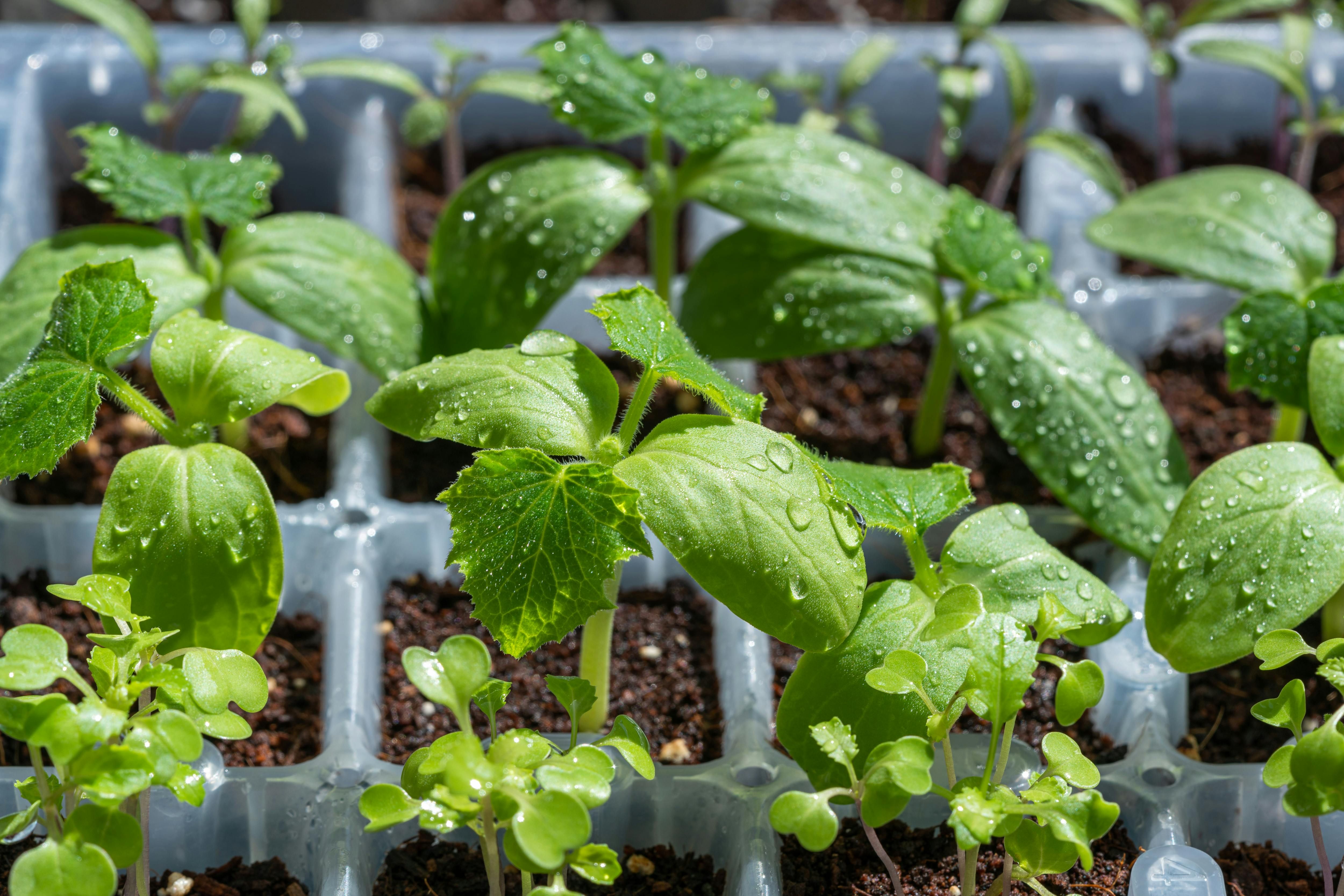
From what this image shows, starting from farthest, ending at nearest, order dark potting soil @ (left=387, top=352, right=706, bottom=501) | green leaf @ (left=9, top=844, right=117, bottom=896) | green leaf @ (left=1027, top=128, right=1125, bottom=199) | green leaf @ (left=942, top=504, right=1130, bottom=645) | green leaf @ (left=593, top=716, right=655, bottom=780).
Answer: green leaf @ (left=1027, top=128, right=1125, bottom=199)
dark potting soil @ (left=387, top=352, right=706, bottom=501)
green leaf @ (left=942, top=504, right=1130, bottom=645)
green leaf @ (left=593, top=716, right=655, bottom=780)
green leaf @ (left=9, top=844, right=117, bottom=896)

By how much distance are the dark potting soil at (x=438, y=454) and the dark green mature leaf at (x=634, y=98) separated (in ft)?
0.82

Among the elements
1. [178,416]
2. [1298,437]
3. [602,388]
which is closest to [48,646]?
[178,416]

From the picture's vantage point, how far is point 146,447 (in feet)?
4.20

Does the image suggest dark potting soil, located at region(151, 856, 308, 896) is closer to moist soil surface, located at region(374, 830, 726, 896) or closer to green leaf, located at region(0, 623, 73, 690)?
moist soil surface, located at region(374, 830, 726, 896)

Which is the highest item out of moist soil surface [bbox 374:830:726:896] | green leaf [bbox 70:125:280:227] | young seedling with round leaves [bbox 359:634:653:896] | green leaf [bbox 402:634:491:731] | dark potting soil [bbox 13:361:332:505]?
green leaf [bbox 70:125:280:227]

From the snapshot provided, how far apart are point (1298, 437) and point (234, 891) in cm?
111

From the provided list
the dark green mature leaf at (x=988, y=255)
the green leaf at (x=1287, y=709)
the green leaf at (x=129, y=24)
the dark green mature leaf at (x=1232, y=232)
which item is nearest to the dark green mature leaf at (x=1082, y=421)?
the dark green mature leaf at (x=988, y=255)

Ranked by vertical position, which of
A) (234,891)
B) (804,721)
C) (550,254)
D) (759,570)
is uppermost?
(550,254)

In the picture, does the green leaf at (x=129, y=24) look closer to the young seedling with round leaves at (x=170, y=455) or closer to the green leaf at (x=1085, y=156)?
the young seedling with round leaves at (x=170, y=455)

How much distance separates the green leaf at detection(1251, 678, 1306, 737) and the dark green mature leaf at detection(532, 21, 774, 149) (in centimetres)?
70

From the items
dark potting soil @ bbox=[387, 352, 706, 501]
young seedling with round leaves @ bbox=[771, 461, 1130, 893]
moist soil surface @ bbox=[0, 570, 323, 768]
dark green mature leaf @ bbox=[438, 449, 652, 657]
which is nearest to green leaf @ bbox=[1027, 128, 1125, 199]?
dark potting soil @ bbox=[387, 352, 706, 501]

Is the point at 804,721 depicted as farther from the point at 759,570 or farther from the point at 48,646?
the point at 48,646

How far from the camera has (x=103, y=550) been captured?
923 millimetres

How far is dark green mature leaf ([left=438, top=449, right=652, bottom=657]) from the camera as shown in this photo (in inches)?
33.8
